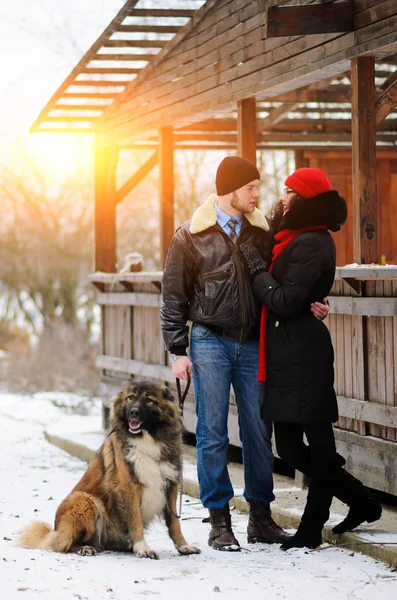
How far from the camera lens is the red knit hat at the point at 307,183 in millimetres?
5434

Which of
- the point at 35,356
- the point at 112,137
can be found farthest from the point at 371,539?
the point at 35,356

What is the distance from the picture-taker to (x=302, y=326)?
541cm

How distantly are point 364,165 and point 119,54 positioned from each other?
4.29 meters

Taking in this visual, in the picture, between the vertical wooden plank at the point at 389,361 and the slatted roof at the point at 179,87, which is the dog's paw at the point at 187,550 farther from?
the slatted roof at the point at 179,87

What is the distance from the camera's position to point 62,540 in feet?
18.5

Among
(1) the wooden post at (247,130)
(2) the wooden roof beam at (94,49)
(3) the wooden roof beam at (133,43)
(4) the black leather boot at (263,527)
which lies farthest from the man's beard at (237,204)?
(3) the wooden roof beam at (133,43)

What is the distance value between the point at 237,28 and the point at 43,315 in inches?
657

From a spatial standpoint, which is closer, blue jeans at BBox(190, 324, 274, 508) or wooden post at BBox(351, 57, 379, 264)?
blue jeans at BBox(190, 324, 274, 508)

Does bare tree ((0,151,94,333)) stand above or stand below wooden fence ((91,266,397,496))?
above

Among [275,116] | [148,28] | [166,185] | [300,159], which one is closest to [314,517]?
[166,185]

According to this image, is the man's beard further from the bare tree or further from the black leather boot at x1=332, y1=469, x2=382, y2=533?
the bare tree

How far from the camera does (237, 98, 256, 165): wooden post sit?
27.9 feet

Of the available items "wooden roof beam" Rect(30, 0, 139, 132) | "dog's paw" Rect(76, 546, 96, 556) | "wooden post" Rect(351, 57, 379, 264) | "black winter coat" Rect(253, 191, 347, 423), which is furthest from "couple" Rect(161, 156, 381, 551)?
"wooden roof beam" Rect(30, 0, 139, 132)

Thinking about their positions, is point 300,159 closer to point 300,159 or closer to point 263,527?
point 300,159
